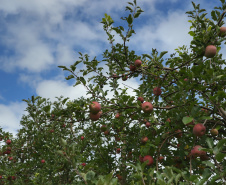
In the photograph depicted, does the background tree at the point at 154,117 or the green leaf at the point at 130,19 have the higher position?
the green leaf at the point at 130,19

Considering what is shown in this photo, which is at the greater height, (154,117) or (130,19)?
(130,19)

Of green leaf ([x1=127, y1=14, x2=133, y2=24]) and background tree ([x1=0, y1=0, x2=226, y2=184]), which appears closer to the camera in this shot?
background tree ([x1=0, y1=0, x2=226, y2=184])

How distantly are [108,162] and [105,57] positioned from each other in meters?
2.71

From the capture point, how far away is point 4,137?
8.30 m

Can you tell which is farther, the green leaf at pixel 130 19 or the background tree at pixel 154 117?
the green leaf at pixel 130 19

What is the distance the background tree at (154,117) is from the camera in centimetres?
235

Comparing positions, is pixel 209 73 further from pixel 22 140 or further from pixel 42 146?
pixel 22 140

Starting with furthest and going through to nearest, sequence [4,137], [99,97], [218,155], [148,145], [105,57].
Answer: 1. [4,137]
2. [105,57]
3. [99,97]
4. [148,145]
5. [218,155]

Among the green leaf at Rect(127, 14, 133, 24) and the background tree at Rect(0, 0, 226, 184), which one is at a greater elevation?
the green leaf at Rect(127, 14, 133, 24)

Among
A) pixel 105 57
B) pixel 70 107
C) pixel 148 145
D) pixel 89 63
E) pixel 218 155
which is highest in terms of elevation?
pixel 105 57

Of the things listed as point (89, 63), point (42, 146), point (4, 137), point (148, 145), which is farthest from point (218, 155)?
point (4, 137)

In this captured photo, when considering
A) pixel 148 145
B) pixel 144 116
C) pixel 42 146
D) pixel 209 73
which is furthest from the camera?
pixel 42 146

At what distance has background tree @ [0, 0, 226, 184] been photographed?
2.35 m

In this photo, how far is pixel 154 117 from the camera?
3311 millimetres
